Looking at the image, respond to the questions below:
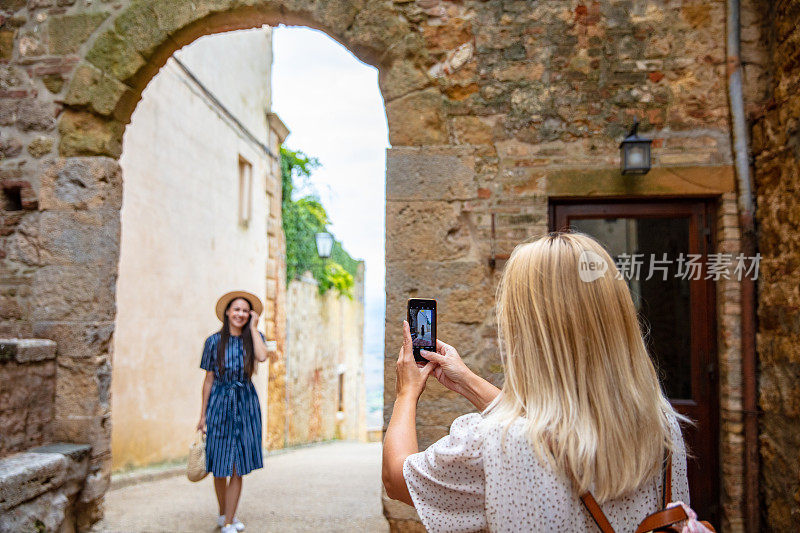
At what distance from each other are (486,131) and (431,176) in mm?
391

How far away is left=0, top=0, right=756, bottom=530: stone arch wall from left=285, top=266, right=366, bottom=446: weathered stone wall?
18.7 ft

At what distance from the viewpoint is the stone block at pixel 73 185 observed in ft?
11.9

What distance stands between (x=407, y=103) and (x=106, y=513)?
3207mm

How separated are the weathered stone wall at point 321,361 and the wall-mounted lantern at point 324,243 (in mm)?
606

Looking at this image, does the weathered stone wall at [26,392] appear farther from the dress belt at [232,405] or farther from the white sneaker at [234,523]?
the white sneaker at [234,523]

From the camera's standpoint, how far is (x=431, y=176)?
10.7 ft

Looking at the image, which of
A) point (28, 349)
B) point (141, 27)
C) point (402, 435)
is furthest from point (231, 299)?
point (402, 435)

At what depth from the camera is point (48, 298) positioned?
3.59 m

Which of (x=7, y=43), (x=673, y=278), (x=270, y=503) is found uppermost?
(x=7, y=43)

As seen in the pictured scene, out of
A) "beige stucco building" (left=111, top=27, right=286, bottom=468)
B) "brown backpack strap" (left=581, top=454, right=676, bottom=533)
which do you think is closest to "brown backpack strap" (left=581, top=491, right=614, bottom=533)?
"brown backpack strap" (left=581, top=454, right=676, bottom=533)

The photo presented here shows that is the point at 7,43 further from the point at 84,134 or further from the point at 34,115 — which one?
the point at 84,134

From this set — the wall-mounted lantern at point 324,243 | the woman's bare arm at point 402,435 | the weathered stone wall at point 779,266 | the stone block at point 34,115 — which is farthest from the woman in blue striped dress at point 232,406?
the wall-mounted lantern at point 324,243

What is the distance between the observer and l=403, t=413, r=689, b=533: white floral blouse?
3.30ft

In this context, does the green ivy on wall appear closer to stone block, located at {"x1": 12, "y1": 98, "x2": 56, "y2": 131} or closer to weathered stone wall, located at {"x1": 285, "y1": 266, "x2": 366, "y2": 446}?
weathered stone wall, located at {"x1": 285, "y1": 266, "x2": 366, "y2": 446}
